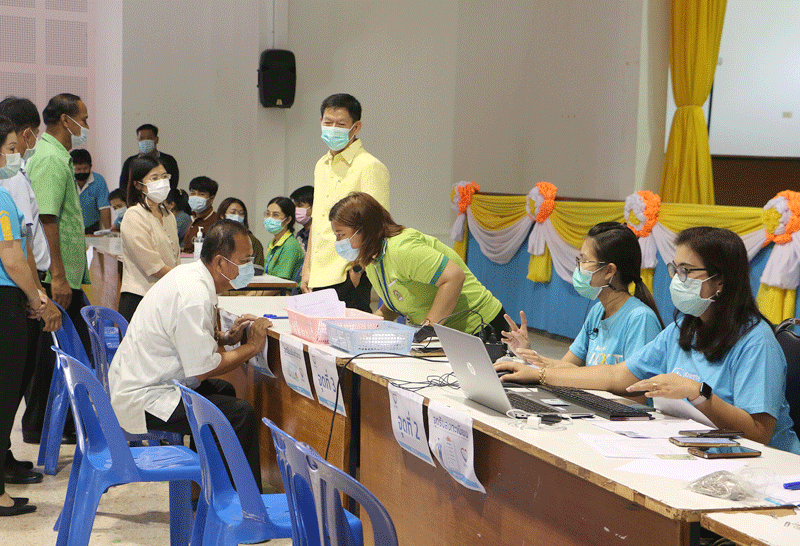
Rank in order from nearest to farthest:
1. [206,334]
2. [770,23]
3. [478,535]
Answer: [478,535], [206,334], [770,23]

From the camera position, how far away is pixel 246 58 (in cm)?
769

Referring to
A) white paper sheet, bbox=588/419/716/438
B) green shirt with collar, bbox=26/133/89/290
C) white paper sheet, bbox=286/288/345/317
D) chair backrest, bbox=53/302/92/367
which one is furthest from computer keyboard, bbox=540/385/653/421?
green shirt with collar, bbox=26/133/89/290

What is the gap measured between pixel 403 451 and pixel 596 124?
6.17 metres

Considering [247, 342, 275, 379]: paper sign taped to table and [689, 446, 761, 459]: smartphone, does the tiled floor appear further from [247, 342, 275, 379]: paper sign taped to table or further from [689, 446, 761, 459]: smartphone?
[689, 446, 761, 459]: smartphone

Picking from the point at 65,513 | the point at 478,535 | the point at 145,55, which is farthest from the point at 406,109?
the point at 478,535

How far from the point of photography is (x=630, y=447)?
164 centimetres

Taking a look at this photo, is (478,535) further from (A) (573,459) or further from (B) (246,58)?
(B) (246,58)

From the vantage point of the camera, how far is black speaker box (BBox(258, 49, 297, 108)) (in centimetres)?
725

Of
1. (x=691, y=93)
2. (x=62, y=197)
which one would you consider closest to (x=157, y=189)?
(x=62, y=197)

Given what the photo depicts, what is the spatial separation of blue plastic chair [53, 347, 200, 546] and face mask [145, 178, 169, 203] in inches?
56.9

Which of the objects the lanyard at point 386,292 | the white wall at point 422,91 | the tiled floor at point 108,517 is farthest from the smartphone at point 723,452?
the white wall at point 422,91

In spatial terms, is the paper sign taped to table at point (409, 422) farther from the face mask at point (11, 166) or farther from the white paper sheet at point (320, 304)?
the face mask at point (11, 166)

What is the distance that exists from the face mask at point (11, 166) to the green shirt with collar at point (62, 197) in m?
0.56

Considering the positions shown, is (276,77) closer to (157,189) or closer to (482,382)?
(157,189)
